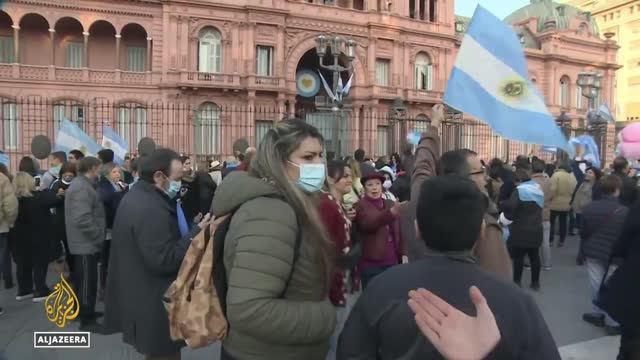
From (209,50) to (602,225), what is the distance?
25.5 m

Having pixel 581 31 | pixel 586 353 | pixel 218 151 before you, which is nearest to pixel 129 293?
pixel 586 353

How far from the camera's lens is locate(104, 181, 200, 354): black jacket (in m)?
3.26

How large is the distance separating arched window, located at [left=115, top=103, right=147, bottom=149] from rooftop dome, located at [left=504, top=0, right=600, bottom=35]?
33142 millimetres

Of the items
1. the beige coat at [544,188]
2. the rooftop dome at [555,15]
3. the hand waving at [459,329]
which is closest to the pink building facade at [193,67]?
the beige coat at [544,188]

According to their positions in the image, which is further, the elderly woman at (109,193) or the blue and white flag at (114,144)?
the blue and white flag at (114,144)

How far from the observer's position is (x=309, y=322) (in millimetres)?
1961

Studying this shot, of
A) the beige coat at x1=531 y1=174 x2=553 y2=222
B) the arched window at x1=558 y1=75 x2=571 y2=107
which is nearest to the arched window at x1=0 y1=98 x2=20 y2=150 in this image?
the beige coat at x1=531 y1=174 x2=553 y2=222

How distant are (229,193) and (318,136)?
0.50 metres

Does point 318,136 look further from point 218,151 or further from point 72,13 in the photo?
point 72,13

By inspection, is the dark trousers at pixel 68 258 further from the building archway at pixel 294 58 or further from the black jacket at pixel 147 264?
the building archway at pixel 294 58

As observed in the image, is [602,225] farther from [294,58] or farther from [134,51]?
[134,51]

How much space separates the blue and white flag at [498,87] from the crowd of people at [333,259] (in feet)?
1.90

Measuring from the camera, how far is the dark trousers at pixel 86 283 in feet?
18.7

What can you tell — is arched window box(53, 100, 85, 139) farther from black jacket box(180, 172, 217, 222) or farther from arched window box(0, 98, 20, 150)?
black jacket box(180, 172, 217, 222)
